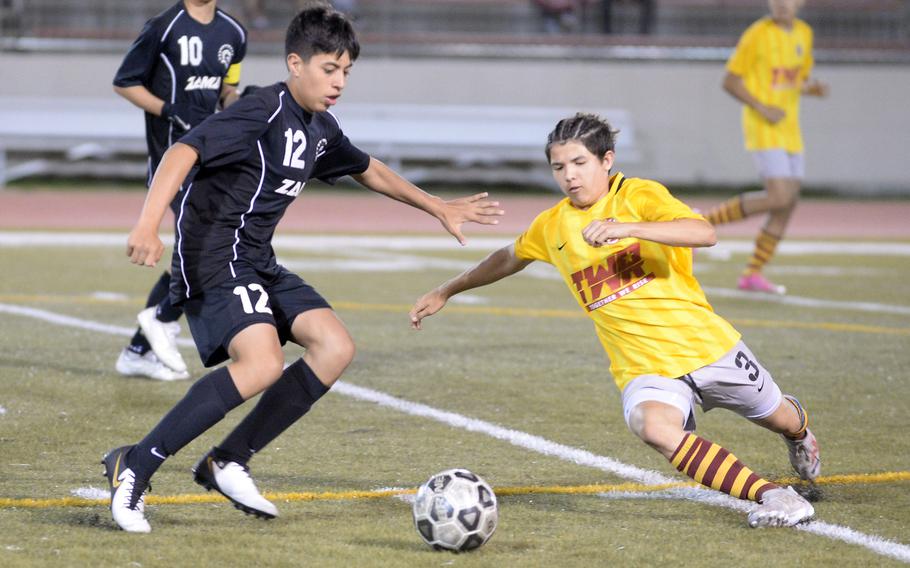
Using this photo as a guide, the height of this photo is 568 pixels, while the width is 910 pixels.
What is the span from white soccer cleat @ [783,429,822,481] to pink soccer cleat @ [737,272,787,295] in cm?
633

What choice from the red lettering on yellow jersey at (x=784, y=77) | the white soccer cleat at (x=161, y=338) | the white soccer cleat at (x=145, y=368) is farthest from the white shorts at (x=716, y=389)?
the red lettering on yellow jersey at (x=784, y=77)

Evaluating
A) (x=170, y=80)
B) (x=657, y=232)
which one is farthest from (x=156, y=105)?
(x=657, y=232)

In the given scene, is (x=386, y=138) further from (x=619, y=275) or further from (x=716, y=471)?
(x=716, y=471)

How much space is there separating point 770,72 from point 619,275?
6.99m

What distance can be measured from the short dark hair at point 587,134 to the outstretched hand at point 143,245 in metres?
1.45

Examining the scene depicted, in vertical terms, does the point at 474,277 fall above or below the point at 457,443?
above

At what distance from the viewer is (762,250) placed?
11.5 meters

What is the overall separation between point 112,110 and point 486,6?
22.1ft

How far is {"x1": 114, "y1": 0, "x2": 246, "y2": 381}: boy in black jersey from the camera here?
24.5ft

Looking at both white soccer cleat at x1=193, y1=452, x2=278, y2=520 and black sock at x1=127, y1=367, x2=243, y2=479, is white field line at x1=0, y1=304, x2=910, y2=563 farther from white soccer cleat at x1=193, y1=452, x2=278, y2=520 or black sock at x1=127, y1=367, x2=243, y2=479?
black sock at x1=127, y1=367, x2=243, y2=479

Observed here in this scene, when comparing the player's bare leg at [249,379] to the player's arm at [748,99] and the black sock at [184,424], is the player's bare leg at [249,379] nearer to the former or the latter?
the black sock at [184,424]

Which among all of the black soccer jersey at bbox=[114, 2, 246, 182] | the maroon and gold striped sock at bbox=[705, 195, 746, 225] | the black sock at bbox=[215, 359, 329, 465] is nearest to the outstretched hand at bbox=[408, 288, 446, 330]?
the black sock at bbox=[215, 359, 329, 465]

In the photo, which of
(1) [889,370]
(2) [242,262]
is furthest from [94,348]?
(1) [889,370]

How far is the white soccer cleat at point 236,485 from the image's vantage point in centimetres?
456
